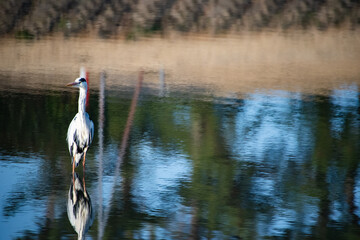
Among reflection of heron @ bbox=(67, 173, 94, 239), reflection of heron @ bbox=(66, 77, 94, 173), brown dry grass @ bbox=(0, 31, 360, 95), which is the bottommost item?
reflection of heron @ bbox=(67, 173, 94, 239)

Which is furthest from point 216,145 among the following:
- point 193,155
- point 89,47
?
point 89,47

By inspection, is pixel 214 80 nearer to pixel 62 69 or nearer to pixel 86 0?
pixel 62 69

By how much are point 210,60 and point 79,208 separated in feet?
29.0

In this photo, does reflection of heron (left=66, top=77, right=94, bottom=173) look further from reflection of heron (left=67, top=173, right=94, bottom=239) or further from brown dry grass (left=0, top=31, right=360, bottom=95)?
brown dry grass (left=0, top=31, right=360, bottom=95)

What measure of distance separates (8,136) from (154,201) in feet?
10.7

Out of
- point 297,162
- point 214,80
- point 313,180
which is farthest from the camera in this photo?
point 214,80

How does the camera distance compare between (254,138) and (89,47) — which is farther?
(89,47)

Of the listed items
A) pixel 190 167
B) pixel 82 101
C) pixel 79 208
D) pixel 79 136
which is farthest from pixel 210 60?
pixel 79 208

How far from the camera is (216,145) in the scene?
9.33m

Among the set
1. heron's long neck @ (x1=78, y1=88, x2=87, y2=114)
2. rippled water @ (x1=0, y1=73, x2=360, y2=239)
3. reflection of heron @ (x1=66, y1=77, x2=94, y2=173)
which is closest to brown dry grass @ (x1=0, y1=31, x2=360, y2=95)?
rippled water @ (x1=0, y1=73, x2=360, y2=239)

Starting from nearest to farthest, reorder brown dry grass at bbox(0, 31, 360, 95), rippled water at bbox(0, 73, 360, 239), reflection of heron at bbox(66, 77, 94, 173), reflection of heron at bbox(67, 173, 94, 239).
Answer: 1. reflection of heron at bbox(67, 173, 94, 239)
2. rippled water at bbox(0, 73, 360, 239)
3. reflection of heron at bbox(66, 77, 94, 173)
4. brown dry grass at bbox(0, 31, 360, 95)

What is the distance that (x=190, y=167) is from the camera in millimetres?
8297

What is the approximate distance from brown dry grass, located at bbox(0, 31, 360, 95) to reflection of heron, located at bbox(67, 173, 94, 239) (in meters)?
5.60

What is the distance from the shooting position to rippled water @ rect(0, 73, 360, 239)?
A: 6438mm
